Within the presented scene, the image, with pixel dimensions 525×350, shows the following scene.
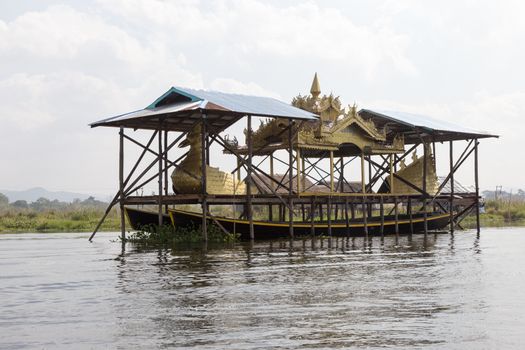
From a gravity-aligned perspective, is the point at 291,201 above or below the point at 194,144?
below

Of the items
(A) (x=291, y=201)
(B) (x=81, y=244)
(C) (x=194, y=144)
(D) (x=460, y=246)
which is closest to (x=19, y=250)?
(B) (x=81, y=244)

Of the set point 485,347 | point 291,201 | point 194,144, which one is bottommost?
point 485,347

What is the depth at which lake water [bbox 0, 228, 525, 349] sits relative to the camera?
9.09 metres

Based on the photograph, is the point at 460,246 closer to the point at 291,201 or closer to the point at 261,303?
the point at 291,201

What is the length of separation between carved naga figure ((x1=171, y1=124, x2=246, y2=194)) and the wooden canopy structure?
51 mm

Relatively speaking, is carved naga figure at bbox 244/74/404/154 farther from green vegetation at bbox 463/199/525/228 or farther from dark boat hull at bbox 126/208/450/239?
green vegetation at bbox 463/199/525/228

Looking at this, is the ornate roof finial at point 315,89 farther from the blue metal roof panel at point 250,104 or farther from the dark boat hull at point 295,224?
the dark boat hull at point 295,224

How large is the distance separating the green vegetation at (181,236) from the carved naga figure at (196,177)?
1248mm

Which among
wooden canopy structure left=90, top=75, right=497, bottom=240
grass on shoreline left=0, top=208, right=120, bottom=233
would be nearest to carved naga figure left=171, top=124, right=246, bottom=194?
wooden canopy structure left=90, top=75, right=497, bottom=240

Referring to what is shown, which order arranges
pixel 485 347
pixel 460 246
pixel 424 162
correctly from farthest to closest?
pixel 424 162, pixel 460 246, pixel 485 347

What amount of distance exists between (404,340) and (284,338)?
1344 millimetres

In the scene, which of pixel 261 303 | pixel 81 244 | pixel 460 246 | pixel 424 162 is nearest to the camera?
pixel 261 303

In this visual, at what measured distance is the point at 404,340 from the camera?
8.88 m

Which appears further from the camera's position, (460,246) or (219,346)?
(460,246)
